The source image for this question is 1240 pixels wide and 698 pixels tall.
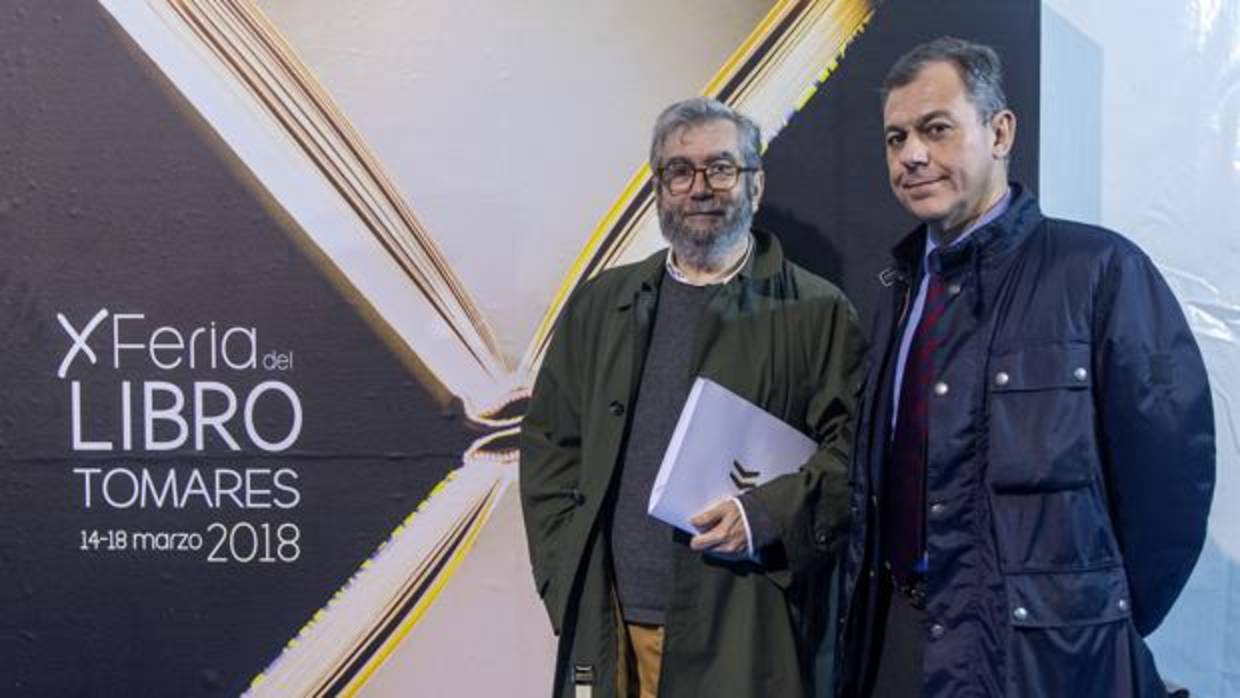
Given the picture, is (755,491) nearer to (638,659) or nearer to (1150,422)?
(638,659)

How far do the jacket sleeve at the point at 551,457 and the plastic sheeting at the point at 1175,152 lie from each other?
110cm

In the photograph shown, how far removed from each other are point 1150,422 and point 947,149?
0.45m

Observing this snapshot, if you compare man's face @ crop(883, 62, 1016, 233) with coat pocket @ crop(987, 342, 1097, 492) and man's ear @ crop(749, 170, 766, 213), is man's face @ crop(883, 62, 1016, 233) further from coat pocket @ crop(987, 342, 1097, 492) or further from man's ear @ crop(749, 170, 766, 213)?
man's ear @ crop(749, 170, 766, 213)

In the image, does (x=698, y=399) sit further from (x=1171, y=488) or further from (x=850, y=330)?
(x=1171, y=488)

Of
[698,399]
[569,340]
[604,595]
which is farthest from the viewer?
[569,340]

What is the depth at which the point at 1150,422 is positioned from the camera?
51.4 inches

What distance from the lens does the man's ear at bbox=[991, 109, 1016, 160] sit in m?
1.44

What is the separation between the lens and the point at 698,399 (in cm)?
164

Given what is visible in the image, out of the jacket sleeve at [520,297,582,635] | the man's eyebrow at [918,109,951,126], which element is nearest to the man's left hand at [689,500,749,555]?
the jacket sleeve at [520,297,582,635]

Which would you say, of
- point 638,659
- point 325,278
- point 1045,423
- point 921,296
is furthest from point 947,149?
point 325,278

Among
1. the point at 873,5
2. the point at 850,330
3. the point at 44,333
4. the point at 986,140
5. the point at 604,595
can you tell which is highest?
the point at 873,5

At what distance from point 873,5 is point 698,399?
1023 millimetres

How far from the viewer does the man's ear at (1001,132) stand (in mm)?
1437

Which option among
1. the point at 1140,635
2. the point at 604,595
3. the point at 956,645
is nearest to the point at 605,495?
the point at 604,595
